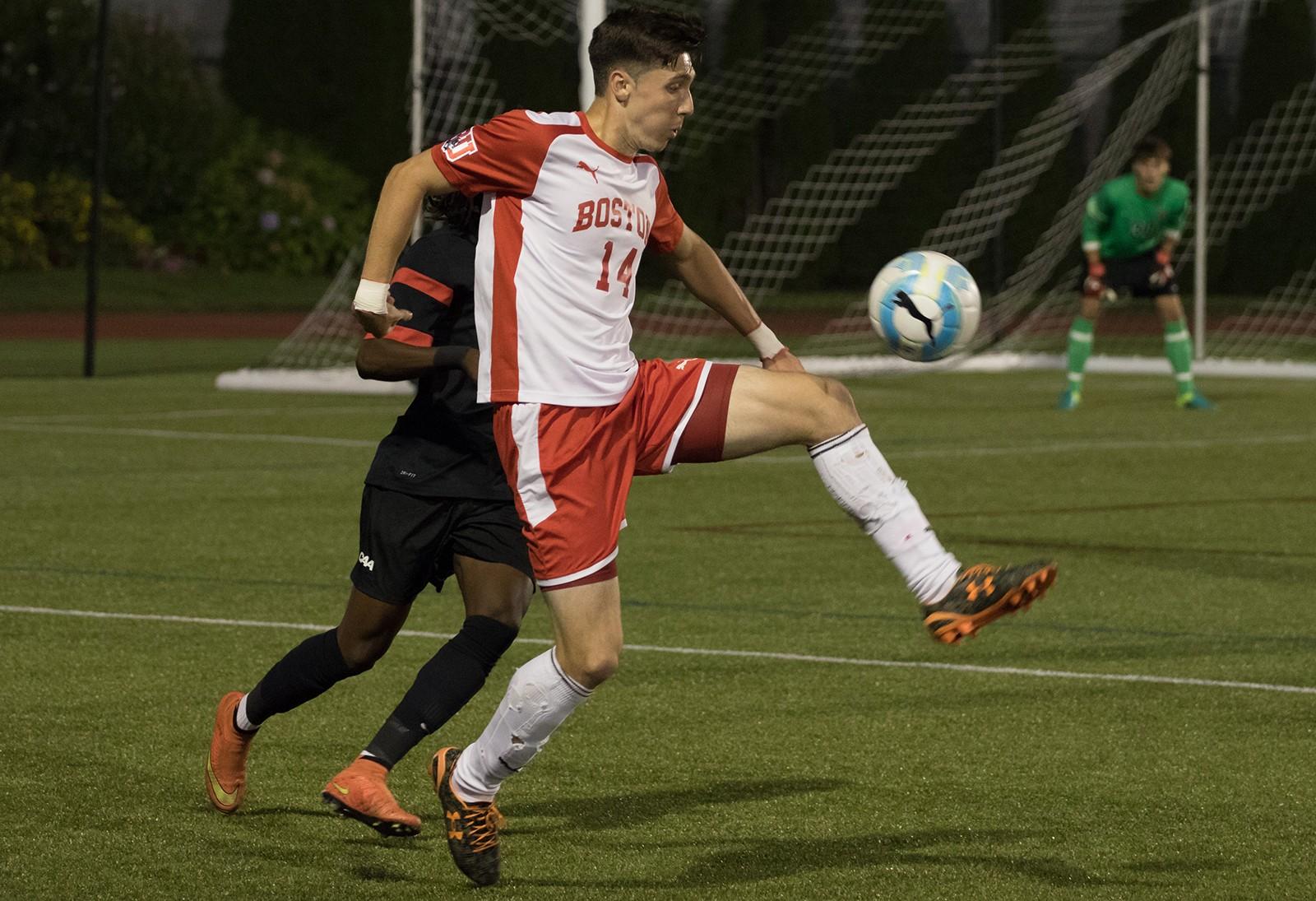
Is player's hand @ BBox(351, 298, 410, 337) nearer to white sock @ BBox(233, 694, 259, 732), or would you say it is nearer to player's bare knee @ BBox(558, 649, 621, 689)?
player's bare knee @ BBox(558, 649, 621, 689)

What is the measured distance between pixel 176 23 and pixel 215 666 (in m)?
34.3

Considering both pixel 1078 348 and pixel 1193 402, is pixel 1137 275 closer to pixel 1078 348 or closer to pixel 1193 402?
pixel 1078 348

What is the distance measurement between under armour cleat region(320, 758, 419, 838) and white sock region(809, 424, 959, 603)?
46.9 inches

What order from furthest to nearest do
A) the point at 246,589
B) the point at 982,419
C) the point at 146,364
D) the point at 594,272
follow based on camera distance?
1. the point at 146,364
2. the point at 982,419
3. the point at 246,589
4. the point at 594,272

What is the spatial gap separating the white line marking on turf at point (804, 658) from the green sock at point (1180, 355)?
11.5 meters

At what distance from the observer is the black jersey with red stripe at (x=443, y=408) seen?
5402mm

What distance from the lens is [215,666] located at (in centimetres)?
751

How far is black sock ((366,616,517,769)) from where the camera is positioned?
5387 millimetres

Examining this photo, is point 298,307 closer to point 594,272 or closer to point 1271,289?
point 1271,289

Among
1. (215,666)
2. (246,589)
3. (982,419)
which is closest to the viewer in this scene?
(215,666)

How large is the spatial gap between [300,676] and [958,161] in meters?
25.8

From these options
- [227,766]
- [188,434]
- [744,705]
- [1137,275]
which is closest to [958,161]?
[1137,275]

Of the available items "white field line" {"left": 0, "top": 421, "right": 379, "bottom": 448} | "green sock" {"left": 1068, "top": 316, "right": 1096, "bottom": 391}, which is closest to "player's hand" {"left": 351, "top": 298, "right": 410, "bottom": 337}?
"white field line" {"left": 0, "top": 421, "right": 379, "bottom": 448}

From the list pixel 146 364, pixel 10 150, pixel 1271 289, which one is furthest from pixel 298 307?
pixel 1271 289
